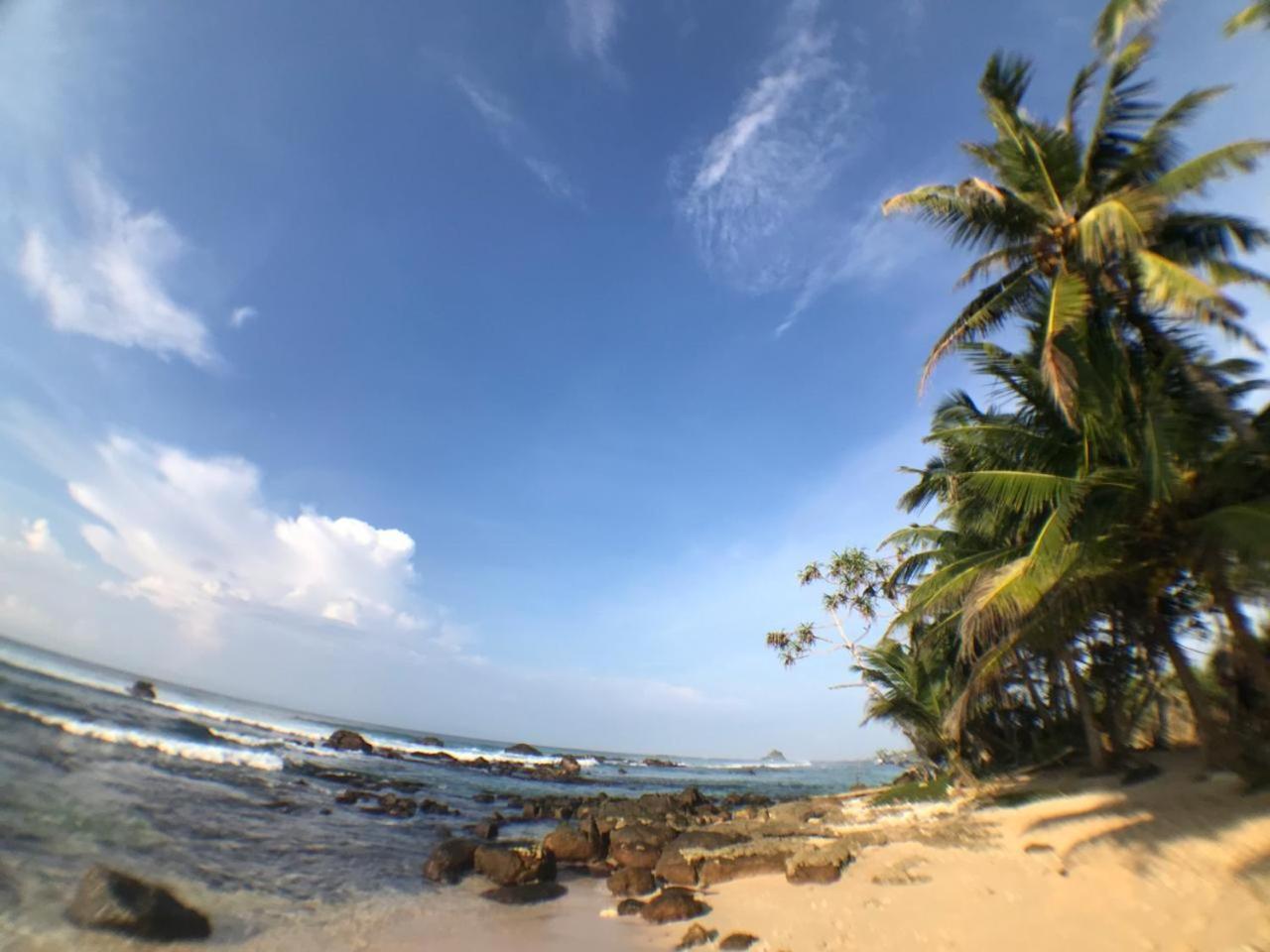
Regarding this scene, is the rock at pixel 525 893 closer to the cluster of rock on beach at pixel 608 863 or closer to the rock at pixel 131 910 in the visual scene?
the cluster of rock on beach at pixel 608 863

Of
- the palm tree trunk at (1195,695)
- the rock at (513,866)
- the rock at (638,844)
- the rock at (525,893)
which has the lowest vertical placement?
the rock at (525,893)

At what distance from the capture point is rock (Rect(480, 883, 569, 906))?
9.09 metres

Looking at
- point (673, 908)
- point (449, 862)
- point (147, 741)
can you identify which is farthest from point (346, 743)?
point (673, 908)

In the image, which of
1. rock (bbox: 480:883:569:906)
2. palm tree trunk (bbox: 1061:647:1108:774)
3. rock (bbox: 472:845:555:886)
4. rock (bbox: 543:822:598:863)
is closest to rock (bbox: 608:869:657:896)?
rock (bbox: 480:883:569:906)

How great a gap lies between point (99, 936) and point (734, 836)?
473 inches

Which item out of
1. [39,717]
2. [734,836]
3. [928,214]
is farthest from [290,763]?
[928,214]

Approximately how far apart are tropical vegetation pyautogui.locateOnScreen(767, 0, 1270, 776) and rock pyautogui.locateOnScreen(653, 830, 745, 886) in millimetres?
5215

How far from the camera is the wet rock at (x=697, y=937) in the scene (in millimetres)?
7000

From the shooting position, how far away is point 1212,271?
29.6 ft

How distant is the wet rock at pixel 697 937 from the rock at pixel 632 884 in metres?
2.51

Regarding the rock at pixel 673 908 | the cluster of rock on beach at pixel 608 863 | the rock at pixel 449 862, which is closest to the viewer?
the cluster of rock on beach at pixel 608 863

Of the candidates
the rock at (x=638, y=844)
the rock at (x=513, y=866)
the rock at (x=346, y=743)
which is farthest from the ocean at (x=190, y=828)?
the rock at (x=346, y=743)

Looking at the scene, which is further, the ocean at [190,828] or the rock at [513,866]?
the rock at [513,866]

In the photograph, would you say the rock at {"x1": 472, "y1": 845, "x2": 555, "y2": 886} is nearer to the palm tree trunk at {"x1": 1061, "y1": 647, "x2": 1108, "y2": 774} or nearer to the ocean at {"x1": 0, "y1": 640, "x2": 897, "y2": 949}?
the ocean at {"x1": 0, "y1": 640, "x2": 897, "y2": 949}
